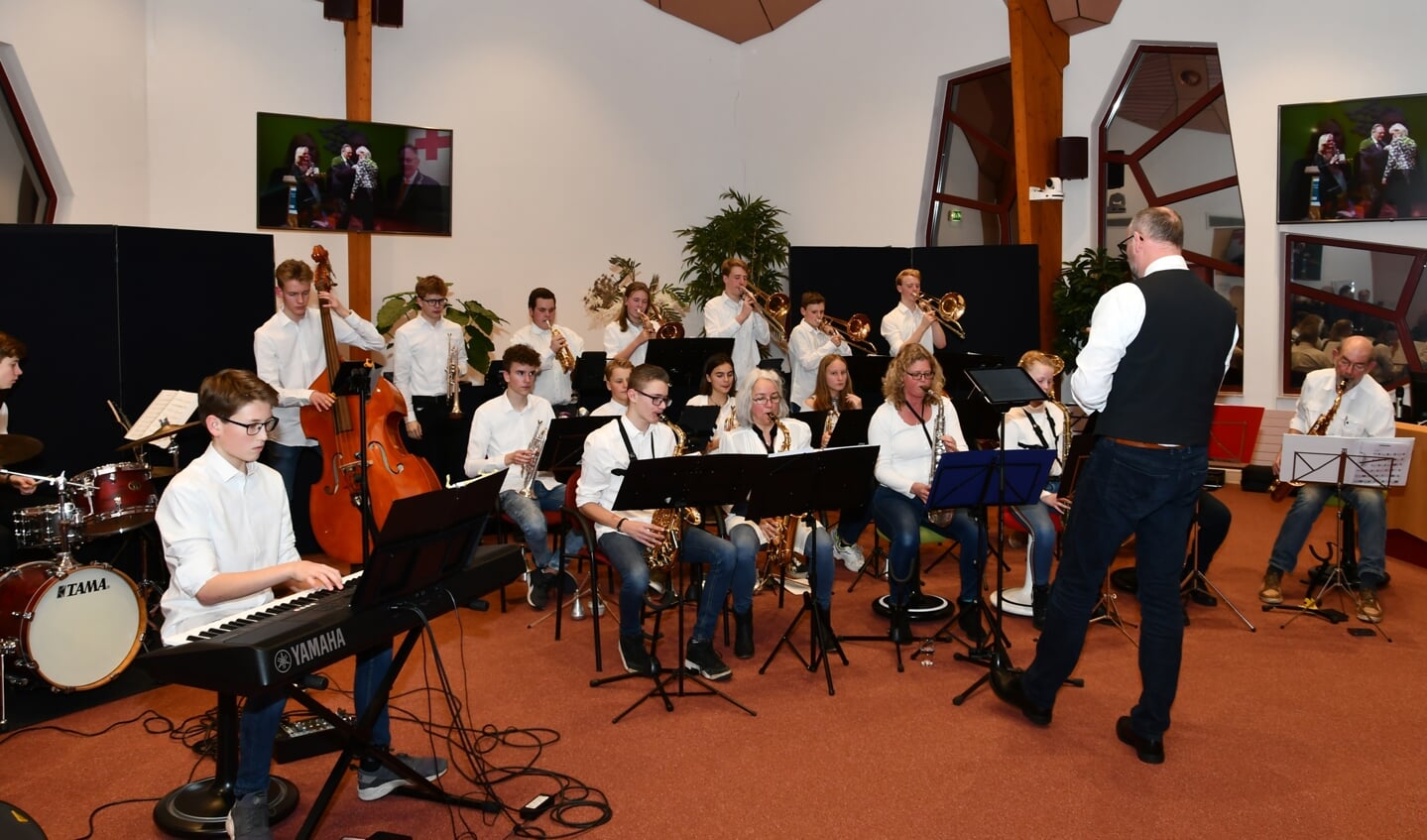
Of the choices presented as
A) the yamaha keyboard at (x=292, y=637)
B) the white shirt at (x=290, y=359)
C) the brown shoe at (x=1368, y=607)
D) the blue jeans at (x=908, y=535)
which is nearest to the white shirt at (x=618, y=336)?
the white shirt at (x=290, y=359)

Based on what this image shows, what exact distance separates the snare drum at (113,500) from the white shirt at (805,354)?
221 inches

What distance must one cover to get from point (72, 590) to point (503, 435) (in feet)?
8.17

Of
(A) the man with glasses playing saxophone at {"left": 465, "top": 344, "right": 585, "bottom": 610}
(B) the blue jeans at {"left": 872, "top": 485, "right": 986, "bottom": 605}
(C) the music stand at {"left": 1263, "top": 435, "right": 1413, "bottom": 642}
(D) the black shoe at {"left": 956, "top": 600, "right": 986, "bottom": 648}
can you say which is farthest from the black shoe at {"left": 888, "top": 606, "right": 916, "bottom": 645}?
(C) the music stand at {"left": 1263, "top": 435, "right": 1413, "bottom": 642}

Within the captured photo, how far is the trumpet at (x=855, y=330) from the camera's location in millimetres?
9656

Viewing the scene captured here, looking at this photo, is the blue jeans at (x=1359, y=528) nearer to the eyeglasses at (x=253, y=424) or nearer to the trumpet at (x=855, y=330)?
the trumpet at (x=855, y=330)

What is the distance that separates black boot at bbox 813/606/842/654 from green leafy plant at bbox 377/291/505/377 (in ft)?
17.9

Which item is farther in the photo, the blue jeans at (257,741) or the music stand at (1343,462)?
the music stand at (1343,462)

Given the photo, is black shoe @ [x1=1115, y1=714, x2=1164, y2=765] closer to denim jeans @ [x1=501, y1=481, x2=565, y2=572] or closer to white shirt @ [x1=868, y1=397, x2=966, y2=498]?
white shirt @ [x1=868, y1=397, x2=966, y2=498]

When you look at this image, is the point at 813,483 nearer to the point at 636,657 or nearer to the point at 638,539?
the point at 638,539

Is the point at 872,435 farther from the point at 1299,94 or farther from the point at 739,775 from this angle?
the point at 1299,94

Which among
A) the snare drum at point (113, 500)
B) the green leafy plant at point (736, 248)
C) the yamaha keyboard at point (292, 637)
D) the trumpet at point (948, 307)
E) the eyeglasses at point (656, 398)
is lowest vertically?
the yamaha keyboard at point (292, 637)

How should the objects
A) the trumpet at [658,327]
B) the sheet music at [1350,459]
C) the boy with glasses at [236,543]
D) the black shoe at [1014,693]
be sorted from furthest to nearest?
the trumpet at [658,327] < the sheet music at [1350,459] < the black shoe at [1014,693] < the boy with glasses at [236,543]

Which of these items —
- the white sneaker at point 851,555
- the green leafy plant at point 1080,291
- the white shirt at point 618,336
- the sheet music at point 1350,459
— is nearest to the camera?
the sheet music at point 1350,459

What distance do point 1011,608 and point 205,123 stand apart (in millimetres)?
7908
